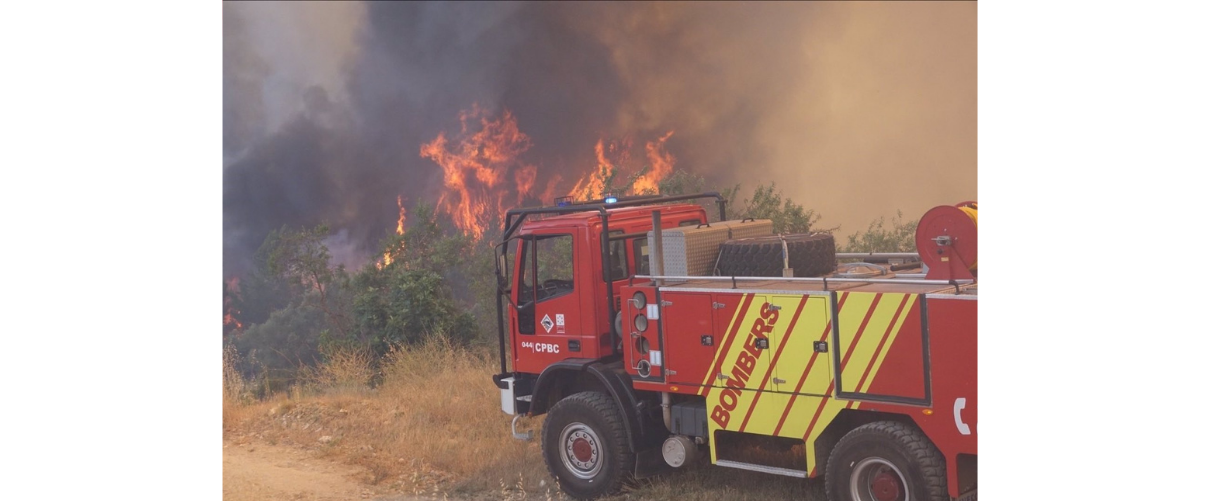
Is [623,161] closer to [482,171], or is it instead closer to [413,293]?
[482,171]

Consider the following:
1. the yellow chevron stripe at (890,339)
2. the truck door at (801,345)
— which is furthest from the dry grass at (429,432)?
the yellow chevron stripe at (890,339)

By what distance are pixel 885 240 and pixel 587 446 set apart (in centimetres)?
1117

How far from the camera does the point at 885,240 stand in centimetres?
1800

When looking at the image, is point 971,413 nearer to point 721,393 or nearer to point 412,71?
point 721,393

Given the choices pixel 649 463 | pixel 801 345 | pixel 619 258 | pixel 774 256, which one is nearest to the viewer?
pixel 801 345

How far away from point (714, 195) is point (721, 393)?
267 cm

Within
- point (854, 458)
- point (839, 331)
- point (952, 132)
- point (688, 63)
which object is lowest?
point (854, 458)

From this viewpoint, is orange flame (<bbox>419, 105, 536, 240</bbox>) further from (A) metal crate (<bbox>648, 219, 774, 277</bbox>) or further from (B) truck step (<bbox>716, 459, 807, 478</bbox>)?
(B) truck step (<bbox>716, 459, 807, 478</bbox>)

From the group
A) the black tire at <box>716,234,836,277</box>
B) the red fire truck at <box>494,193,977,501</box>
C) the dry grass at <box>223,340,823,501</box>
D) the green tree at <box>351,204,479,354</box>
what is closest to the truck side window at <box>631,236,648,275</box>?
Answer: the red fire truck at <box>494,193,977,501</box>

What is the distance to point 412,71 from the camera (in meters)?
29.5

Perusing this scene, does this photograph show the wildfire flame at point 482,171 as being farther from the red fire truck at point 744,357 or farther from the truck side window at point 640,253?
the red fire truck at point 744,357

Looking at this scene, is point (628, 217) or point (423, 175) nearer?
point (628, 217)

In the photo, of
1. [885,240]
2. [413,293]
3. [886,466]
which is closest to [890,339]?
[886,466]
